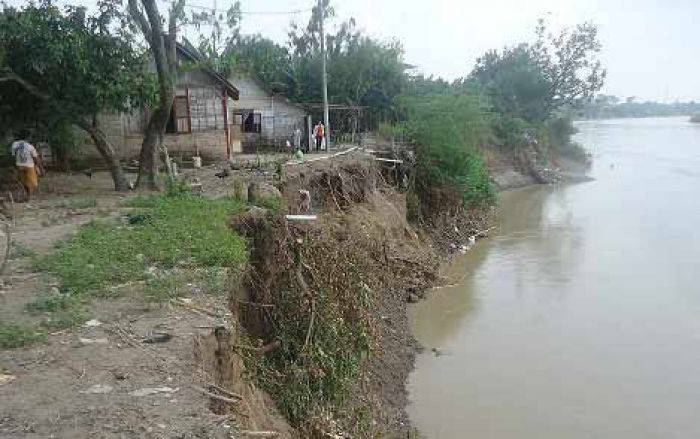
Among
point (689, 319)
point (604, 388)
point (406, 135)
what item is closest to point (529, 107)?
point (406, 135)

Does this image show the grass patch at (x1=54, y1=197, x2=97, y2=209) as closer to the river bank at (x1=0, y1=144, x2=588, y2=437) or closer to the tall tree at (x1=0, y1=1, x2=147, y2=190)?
the river bank at (x1=0, y1=144, x2=588, y2=437)

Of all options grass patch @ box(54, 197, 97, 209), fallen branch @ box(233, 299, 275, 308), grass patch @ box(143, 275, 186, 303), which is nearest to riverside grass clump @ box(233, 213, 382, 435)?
fallen branch @ box(233, 299, 275, 308)

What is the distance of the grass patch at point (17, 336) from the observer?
18.0ft

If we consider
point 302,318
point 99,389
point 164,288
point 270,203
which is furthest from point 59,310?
point 270,203

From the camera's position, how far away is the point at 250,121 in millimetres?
26703

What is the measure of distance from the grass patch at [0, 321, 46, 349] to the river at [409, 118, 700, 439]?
5663 mm

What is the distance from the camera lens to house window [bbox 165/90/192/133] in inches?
771

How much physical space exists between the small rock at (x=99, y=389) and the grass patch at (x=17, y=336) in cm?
118

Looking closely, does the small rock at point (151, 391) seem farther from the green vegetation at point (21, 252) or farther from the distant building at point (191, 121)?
the distant building at point (191, 121)

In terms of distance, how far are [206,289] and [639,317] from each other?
34.8 ft

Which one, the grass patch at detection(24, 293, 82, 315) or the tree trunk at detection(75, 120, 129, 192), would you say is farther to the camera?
the tree trunk at detection(75, 120, 129, 192)

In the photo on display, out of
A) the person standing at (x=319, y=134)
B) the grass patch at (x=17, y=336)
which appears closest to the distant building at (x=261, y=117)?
the person standing at (x=319, y=134)

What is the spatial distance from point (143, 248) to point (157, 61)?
7218mm

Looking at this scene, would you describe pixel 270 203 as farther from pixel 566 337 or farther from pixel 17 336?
pixel 566 337
